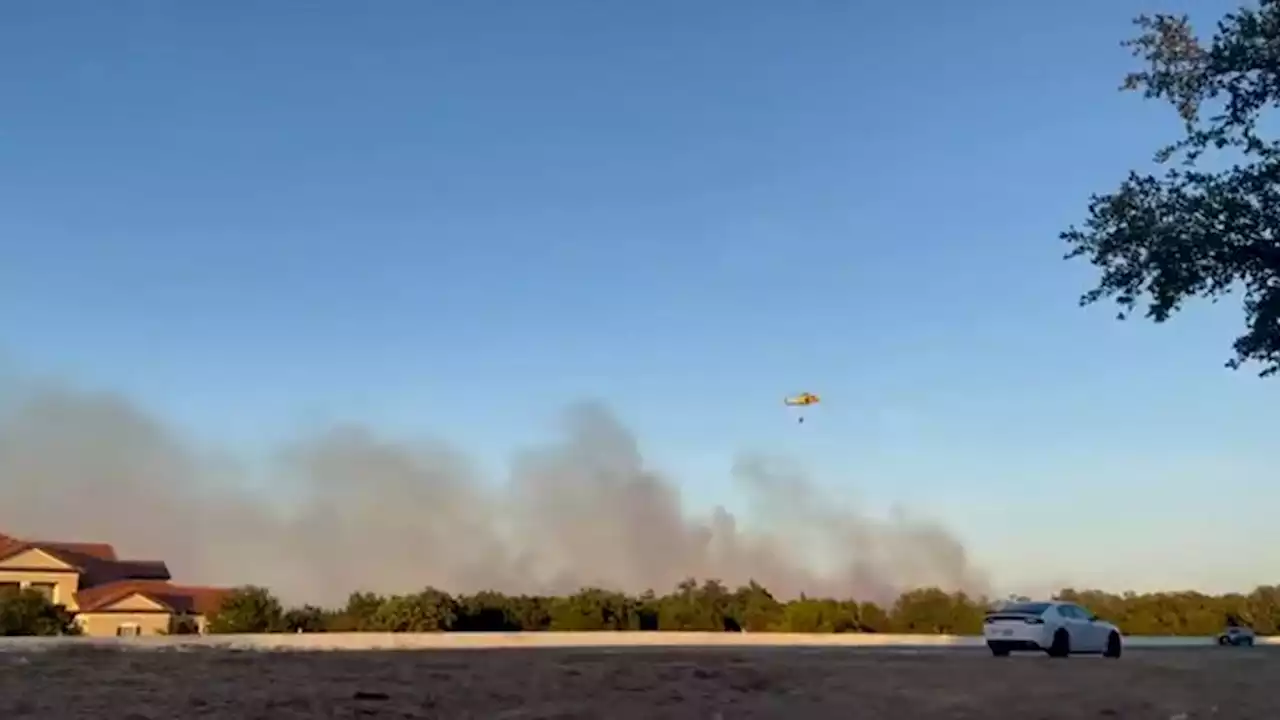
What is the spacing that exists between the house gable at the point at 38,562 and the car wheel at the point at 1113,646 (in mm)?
59348

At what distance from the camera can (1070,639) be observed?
3177cm

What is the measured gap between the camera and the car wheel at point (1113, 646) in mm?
32844

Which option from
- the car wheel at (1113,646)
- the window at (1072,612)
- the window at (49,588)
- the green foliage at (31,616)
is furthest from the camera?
the window at (49,588)

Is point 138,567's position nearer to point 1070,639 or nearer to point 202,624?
point 202,624

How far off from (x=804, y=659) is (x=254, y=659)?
35.3ft

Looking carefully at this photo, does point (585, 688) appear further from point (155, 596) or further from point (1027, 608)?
point (155, 596)

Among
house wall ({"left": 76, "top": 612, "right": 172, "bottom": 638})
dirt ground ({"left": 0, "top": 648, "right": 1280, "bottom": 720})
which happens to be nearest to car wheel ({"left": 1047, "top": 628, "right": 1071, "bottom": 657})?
dirt ground ({"left": 0, "top": 648, "right": 1280, "bottom": 720})

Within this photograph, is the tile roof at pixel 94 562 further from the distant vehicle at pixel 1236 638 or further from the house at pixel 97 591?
the distant vehicle at pixel 1236 638

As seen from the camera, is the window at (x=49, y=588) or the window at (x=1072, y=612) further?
the window at (x=49, y=588)

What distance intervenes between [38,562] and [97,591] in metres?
4.65

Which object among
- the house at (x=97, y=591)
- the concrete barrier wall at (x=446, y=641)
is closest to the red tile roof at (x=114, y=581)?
the house at (x=97, y=591)

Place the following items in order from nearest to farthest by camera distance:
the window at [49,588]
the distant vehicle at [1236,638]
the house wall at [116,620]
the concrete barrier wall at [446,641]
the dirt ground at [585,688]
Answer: the dirt ground at [585,688], the concrete barrier wall at [446,641], the distant vehicle at [1236,638], the house wall at [116,620], the window at [49,588]

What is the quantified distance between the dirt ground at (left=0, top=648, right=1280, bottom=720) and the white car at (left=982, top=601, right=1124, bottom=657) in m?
5.72

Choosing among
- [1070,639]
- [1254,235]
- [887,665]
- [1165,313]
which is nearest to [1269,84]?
[1254,235]
